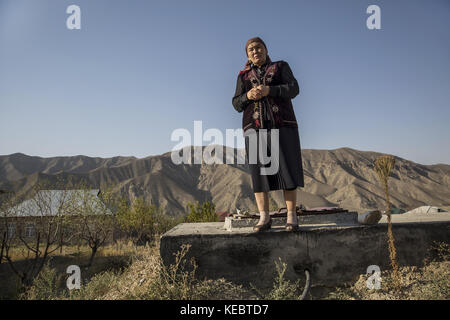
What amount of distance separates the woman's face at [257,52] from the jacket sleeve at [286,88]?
346 mm

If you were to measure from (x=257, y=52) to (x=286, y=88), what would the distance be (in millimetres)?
709

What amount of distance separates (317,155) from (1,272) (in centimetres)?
12645

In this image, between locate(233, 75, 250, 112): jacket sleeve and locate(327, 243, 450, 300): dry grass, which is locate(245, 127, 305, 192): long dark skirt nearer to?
locate(233, 75, 250, 112): jacket sleeve

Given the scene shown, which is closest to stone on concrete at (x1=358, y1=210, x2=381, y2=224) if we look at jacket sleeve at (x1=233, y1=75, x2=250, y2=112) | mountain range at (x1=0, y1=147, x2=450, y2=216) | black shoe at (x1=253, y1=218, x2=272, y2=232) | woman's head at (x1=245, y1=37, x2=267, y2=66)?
black shoe at (x1=253, y1=218, x2=272, y2=232)

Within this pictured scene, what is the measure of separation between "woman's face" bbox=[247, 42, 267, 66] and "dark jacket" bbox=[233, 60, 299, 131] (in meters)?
0.10

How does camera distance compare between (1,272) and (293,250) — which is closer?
(293,250)

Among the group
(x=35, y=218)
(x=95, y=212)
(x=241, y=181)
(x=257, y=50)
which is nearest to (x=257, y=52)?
(x=257, y=50)

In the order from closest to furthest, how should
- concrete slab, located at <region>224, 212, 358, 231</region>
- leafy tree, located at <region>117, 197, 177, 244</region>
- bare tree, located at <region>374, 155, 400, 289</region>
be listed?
bare tree, located at <region>374, 155, 400, 289</region>
concrete slab, located at <region>224, 212, 358, 231</region>
leafy tree, located at <region>117, 197, 177, 244</region>

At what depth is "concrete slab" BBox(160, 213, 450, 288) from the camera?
328 centimetres

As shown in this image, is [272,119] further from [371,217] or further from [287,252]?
[371,217]
